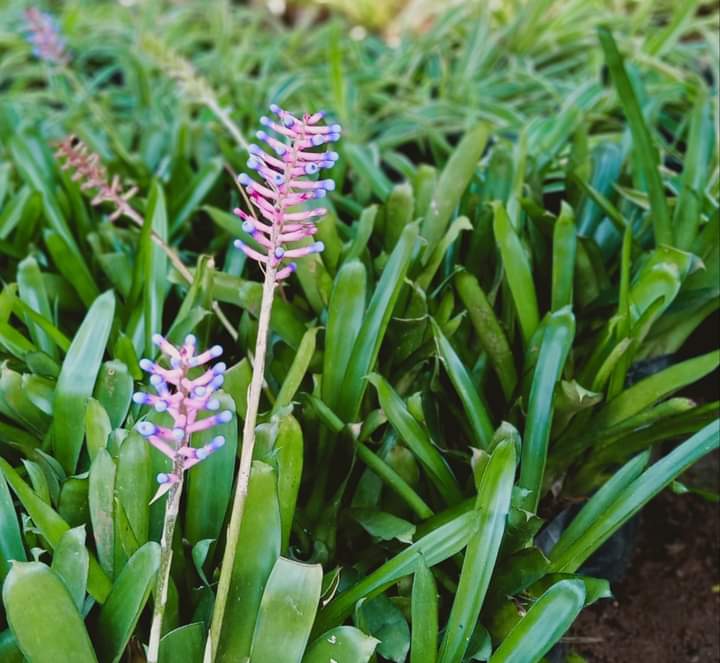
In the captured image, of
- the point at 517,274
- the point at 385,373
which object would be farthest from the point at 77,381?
the point at 517,274

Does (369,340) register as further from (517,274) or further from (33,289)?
(33,289)

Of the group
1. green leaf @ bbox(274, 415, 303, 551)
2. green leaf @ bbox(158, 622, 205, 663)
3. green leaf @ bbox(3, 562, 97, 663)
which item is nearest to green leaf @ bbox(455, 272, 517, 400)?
green leaf @ bbox(274, 415, 303, 551)

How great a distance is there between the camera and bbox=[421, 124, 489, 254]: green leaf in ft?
5.36

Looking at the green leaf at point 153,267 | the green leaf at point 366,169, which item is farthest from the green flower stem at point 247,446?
the green leaf at point 366,169

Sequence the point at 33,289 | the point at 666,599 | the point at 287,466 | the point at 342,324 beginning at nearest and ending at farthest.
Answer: the point at 287,466 < the point at 342,324 < the point at 33,289 < the point at 666,599

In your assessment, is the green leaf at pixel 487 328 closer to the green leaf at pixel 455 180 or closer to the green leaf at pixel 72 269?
the green leaf at pixel 455 180

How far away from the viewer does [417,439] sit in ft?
4.12

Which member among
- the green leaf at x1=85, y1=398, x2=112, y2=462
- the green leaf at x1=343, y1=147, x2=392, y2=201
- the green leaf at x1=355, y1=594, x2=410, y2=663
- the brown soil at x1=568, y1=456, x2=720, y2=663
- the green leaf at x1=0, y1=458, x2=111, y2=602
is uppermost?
the green leaf at x1=343, y1=147, x2=392, y2=201

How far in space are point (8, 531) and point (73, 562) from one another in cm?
14

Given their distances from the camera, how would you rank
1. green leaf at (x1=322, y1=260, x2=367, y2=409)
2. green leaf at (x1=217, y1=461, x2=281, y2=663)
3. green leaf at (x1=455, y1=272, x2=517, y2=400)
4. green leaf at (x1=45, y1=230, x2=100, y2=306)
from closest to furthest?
green leaf at (x1=217, y1=461, x2=281, y2=663) < green leaf at (x1=322, y1=260, x2=367, y2=409) < green leaf at (x1=455, y1=272, x2=517, y2=400) < green leaf at (x1=45, y1=230, x2=100, y2=306)

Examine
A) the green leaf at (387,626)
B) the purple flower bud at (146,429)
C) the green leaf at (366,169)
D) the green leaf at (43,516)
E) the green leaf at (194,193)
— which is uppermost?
the purple flower bud at (146,429)

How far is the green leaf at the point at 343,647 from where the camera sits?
957 mm

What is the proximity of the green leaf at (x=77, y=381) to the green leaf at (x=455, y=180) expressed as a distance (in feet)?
1.98

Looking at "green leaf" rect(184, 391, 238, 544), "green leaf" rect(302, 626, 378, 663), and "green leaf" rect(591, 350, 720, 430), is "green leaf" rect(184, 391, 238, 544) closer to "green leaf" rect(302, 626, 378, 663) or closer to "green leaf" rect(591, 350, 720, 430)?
"green leaf" rect(302, 626, 378, 663)
